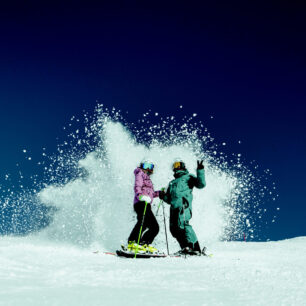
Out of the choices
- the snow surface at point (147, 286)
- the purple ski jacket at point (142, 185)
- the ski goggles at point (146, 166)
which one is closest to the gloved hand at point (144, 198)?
the purple ski jacket at point (142, 185)

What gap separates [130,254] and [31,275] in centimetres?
236

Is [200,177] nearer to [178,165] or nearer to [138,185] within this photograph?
[178,165]

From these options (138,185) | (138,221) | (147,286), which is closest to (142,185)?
(138,185)

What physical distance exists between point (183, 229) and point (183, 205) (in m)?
0.46

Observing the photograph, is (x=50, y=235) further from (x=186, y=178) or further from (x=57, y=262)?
(x=57, y=262)

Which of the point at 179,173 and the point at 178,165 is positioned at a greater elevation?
the point at 178,165

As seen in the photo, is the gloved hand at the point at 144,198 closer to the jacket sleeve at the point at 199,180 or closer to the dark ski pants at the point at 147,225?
the dark ski pants at the point at 147,225

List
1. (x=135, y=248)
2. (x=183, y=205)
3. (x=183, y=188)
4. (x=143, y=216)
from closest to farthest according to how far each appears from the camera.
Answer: (x=135, y=248) → (x=143, y=216) → (x=183, y=205) → (x=183, y=188)

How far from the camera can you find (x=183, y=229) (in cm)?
591

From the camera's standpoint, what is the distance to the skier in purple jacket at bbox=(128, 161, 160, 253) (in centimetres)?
570

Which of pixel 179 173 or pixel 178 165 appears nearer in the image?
pixel 179 173

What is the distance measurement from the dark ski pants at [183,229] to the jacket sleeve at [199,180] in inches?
22.0

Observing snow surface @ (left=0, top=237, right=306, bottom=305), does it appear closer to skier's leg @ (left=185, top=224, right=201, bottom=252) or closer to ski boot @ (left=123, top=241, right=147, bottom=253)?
ski boot @ (left=123, top=241, right=147, bottom=253)

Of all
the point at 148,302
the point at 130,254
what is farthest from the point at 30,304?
the point at 130,254
